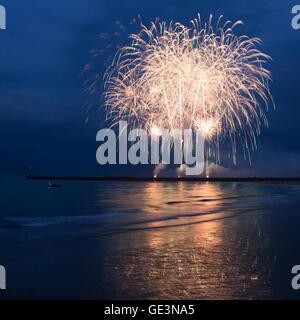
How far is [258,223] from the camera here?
2750 cm

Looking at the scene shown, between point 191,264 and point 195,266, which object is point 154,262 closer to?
point 191,264

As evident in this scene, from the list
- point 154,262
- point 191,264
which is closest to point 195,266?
point 191,264

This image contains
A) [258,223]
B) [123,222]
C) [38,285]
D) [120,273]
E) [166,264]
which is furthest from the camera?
[123,222]

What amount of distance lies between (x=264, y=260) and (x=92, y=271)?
22.0ft

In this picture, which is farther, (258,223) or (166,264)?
(258,223)

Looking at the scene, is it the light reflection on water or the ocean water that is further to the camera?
the ocean water

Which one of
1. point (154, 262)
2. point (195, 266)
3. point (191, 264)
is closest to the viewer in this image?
point (195, 266)

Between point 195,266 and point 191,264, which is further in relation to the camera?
point 191,264

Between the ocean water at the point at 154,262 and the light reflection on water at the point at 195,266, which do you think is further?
the ocean water at the point at 154,262

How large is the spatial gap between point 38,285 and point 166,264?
472cm
